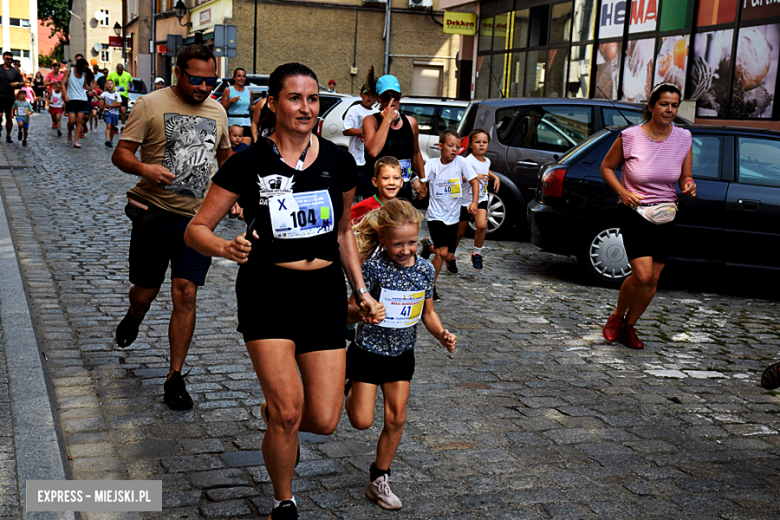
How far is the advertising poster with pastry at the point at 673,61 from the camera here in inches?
674

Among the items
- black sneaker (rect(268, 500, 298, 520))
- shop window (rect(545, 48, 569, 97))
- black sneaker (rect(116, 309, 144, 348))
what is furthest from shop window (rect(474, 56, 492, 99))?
black sneaker (rect(268, 500, 298, 520))

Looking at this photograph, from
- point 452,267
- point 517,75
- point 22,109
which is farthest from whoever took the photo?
point 517,75

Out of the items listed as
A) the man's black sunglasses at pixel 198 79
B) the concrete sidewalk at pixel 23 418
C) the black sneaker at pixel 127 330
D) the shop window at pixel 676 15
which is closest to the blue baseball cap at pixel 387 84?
the man's black sunglasses at pixel 198 79

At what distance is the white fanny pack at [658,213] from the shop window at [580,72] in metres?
14.8

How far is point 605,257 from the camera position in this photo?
899 cm

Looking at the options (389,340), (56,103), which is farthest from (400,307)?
(56,103)

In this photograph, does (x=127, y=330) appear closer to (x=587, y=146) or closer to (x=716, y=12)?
(x=587, y=146)

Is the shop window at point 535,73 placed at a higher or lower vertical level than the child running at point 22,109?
higher

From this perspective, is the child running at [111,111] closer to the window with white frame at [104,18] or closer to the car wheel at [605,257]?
the car wheel at [605,257]

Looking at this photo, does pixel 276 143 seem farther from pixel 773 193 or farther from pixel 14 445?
pixel 773 193

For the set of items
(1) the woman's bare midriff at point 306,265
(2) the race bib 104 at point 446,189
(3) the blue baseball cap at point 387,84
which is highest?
(3) the blue baseball cap at point 387,84

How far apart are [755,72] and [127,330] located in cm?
1291

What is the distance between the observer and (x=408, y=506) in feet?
12.3

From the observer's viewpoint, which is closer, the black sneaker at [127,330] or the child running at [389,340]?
the child running at [389,340]
